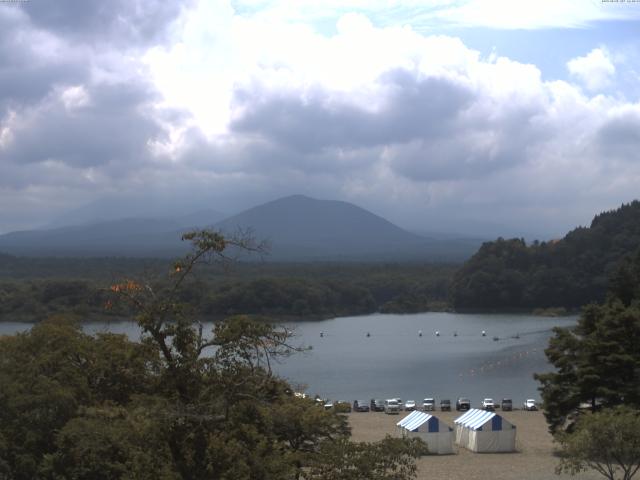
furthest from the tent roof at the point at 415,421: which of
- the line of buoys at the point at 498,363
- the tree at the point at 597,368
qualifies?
the line of buoys at the point at 498,363

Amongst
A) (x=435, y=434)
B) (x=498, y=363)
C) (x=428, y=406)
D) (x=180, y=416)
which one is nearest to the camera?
(x=180, y=416)

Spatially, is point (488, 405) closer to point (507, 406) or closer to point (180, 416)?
point (507, 406)

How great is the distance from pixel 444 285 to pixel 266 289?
18738 millimetres

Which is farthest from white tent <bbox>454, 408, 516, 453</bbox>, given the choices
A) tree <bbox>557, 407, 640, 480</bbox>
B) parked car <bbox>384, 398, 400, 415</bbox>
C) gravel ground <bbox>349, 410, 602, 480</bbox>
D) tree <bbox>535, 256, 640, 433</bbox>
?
parked car <bbox>384, 398, 400, 415</bbox>

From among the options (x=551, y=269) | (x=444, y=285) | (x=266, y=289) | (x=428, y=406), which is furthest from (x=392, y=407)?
(x=444, y=285)

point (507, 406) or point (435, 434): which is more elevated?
point (435, 434)

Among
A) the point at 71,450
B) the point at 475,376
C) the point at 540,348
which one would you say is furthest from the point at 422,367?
the point at 71,450

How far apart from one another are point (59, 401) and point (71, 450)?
37.8 inches

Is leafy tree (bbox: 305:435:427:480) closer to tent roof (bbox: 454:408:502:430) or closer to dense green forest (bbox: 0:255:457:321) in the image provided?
tent roof (bbox: 454:408:502:430)

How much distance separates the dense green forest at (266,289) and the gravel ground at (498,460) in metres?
18.3

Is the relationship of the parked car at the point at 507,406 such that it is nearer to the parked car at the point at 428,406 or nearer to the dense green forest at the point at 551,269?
the parked car at the point at 428,406

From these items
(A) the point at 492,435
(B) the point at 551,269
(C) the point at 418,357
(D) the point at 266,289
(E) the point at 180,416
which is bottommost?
(C) the point at 418,357

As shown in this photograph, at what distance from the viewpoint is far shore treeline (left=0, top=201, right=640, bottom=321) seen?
48.9 metres

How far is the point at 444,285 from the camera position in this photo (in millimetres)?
65438
